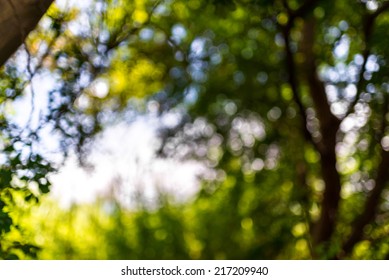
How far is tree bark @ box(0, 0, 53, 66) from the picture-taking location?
11.5 ft

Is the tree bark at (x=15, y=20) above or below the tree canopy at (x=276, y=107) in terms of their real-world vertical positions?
above

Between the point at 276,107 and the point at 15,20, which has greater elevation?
the point at 15,20

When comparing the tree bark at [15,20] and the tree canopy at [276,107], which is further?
the tree canopy at [276,107]

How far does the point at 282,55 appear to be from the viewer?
978cm

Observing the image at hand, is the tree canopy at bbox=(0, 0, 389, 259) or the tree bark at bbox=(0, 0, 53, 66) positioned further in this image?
the tree canopy at bbox=(0, 0, 389, 259)

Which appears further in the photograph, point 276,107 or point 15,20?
point 276,107

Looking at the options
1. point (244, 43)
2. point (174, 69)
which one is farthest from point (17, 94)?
point (244, 43)

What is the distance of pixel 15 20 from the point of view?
11.7 feet

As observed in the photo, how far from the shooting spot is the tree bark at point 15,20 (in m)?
3.52

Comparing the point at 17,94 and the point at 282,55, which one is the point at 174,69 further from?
the point at 17,94

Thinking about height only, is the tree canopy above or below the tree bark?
below

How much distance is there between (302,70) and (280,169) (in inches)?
61.8

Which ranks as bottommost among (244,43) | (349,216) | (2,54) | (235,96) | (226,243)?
(226,243)

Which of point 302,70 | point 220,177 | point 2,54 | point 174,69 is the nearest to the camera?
point 2,54
